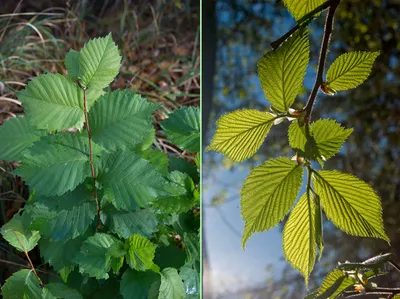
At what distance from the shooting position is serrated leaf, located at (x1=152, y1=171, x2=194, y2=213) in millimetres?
492

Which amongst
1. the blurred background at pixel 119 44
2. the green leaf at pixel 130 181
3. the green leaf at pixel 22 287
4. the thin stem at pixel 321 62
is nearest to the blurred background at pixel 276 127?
the thin stem at pixel 321 62

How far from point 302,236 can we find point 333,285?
3 cm

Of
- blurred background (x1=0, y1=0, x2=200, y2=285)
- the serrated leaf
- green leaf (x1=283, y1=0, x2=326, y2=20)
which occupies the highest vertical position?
blurred background (x1=0, y1=0, x2=200, y2=285)

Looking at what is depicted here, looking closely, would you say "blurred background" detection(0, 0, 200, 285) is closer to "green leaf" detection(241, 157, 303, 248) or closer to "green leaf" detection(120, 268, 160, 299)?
"green leaf" detection(120, 268, 160, 299)

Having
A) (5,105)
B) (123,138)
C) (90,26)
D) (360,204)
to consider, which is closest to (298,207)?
(360,204)

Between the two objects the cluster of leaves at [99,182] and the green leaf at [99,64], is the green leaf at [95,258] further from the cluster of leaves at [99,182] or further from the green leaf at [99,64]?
the green leaf at [99,64]

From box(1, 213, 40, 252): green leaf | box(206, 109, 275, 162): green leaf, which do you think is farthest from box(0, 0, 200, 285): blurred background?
box(206, 109, 275, 162): green leaf

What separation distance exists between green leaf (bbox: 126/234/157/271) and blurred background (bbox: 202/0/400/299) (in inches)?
5.6

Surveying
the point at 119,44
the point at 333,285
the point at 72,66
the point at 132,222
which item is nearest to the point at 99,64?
the point at 72,66

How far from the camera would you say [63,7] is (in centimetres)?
141

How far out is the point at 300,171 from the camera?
321mm

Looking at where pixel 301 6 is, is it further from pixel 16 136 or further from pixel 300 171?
pixel 16 136

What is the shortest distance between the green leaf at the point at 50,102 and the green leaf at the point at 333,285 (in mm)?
221

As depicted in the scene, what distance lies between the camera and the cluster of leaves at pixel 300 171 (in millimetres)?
311
